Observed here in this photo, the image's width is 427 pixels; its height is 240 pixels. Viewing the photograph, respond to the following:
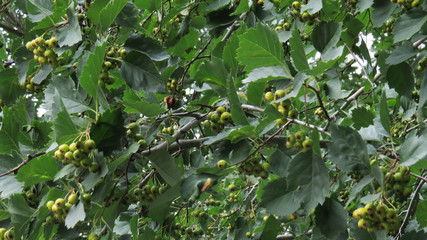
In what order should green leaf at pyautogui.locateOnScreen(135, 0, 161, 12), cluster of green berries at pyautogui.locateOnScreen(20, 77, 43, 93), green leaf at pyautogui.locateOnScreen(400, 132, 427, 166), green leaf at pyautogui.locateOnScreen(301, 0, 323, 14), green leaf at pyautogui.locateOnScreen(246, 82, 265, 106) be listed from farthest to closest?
green leaf at pyautogui.locateOnScreen(135, 0, 161, 12), cluster of green berries at pyautogui.locateOnScreen(20, 77, 43, 93), green leaf at pyautogui.locateOnScreen(301, 0, 323, 14), green leaf at pyautogui.locateOnScreen(246, 82, 265, 106), green leaf at pyautogui.locateOnScreen(400, 132, 427, 166)

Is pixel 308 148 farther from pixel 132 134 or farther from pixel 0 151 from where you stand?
pixel 0 151

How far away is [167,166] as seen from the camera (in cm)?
168

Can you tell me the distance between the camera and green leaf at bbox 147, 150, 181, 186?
5.48 ft

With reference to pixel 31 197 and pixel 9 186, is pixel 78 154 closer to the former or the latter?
pixel 9 186

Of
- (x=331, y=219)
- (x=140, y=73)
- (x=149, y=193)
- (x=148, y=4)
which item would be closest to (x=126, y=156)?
(x=149, y=193)

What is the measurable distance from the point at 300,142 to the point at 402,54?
78cm

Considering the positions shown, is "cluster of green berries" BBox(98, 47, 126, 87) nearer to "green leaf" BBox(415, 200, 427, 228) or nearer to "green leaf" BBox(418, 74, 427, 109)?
"green leaf" BBox(418, 74, 427, 109)

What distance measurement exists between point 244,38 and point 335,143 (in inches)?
18.1

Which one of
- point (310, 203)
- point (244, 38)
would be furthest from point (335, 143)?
point (244, 38)

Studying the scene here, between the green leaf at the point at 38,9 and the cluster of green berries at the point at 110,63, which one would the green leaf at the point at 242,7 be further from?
the green leaf at the point at 38,9

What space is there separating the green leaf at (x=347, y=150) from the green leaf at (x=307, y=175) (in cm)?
5

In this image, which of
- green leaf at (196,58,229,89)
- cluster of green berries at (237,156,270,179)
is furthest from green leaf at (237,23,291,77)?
cluster of green berries at (237,156,270,179)

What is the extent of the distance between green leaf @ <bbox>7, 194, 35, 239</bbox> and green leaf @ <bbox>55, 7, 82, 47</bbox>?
0.71 meters

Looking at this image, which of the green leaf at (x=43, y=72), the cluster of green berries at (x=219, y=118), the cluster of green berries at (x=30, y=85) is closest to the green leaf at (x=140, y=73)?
the cluster of green berries at (x=219, y=118)
